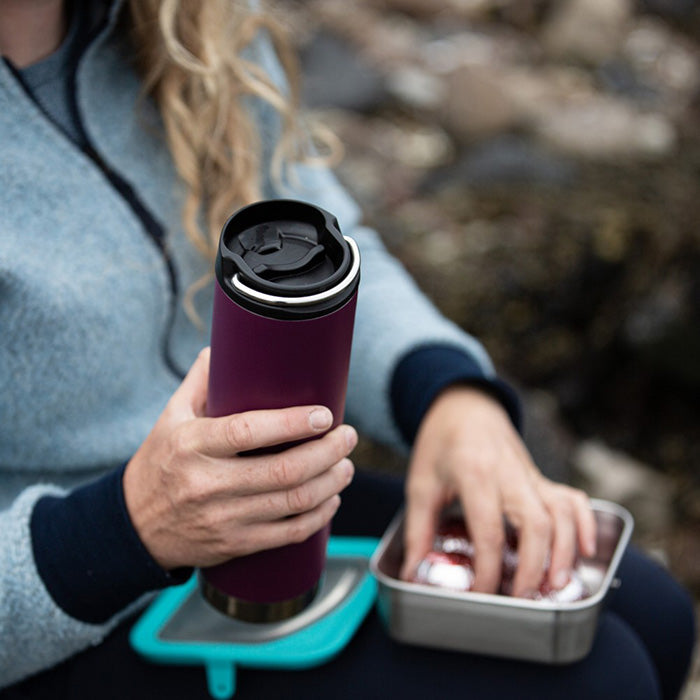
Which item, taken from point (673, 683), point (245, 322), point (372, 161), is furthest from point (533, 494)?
point (372, 161)

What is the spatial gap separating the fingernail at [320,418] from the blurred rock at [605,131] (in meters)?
2.26

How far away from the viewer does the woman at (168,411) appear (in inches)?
29.3

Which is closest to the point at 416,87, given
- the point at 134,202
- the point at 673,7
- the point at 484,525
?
the point at 673,7

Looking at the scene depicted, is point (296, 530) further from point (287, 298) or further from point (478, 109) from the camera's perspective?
point (478, 109)

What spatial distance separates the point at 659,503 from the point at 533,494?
1.32 meters

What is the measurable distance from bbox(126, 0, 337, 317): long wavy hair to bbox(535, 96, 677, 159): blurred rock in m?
1.87

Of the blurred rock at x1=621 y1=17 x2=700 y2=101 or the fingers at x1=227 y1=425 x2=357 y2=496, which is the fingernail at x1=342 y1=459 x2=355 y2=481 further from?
the blurred rock at x1=621 y1=17 x2=700 y2=101

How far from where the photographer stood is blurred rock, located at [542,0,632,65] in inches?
132

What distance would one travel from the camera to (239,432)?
650 mm

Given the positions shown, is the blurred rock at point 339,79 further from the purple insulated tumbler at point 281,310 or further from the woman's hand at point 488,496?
the purple insulated tumbler at point 281,310

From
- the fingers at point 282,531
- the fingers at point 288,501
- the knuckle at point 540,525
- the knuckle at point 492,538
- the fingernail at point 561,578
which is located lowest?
the fingernail at point 561,578

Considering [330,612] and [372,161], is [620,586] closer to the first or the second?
[330,612]

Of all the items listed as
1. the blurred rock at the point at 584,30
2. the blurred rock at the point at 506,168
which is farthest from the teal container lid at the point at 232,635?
the blurred rock at the point at 584,30

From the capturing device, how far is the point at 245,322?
612 millimetres
